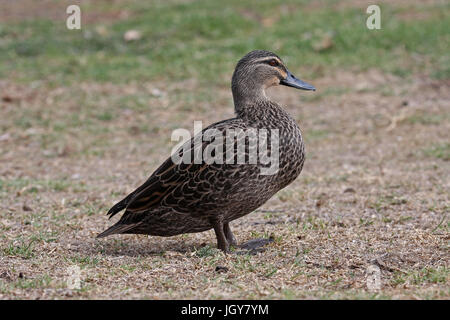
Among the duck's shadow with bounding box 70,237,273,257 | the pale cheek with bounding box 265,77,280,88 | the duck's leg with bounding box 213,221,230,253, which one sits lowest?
the duck's shadow with bounding box 70,237,273,257

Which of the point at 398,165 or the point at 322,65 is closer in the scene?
the point at 398,165

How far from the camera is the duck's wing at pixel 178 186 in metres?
5.25

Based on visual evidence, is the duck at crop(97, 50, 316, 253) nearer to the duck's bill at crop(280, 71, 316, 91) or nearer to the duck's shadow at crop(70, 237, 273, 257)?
the duck's shadow at crop(70, 237, 273, 257)

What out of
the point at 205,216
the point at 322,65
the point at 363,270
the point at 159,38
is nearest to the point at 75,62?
the point at 159,38

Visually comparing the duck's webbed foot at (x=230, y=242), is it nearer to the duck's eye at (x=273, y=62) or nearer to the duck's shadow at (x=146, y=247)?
the duck's shadow at (x=146, y=247)

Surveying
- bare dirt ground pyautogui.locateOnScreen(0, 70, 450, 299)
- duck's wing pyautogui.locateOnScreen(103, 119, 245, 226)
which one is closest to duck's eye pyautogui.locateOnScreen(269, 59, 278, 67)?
duck's wing pyautogui.locateOnScreen(103, 119, 245, 226)

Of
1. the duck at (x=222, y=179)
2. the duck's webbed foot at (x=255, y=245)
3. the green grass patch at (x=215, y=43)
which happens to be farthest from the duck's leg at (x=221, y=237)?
the green grass patch at (x=215, y=43)

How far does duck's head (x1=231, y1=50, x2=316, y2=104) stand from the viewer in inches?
231

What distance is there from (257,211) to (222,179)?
1824 mm

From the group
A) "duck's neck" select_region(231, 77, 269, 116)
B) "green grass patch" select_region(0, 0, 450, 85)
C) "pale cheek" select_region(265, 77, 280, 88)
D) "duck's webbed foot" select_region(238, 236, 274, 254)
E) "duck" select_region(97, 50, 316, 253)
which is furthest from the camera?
"green grass patch" select_region(0, 0, 450, 85)

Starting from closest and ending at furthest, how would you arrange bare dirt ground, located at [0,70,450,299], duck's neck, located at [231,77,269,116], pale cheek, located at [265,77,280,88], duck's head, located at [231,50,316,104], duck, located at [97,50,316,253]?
bare dirt ground, located at [0,70,450,299], duck, located at [97,50,316,253], duck's neck, located at [231,77,269,116], duck's head, located at [231,50,316,104], pale cheek, located at [265,77,280,88]
